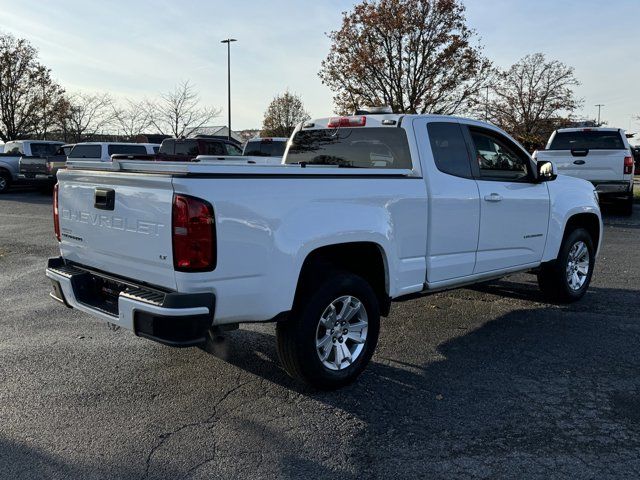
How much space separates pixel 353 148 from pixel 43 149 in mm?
19013

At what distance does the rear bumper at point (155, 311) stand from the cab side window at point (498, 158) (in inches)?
114

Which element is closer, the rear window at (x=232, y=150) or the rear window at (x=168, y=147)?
the rear window at (x=168, y=147)

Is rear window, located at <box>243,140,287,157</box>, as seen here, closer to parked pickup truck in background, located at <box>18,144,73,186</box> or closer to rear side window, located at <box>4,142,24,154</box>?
parked pickup truck in background, located at <box>18,144,73,186</box>

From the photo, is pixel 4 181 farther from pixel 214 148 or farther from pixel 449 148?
pixel 449 148

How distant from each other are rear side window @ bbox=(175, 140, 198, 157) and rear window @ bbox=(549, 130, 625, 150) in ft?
Result: 29.5

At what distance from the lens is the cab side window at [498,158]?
16.7ft

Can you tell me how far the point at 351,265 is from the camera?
4254 millimetres

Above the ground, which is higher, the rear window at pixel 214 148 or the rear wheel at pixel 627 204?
the rear window at pixel 214 148

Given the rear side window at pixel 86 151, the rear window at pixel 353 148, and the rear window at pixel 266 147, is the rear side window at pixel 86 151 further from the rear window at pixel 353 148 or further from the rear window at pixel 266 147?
the rear window at pixel 353 148

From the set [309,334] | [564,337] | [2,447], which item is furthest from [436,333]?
[2,447]

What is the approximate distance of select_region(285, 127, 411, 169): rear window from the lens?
15.2ft

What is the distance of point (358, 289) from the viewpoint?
155 inches

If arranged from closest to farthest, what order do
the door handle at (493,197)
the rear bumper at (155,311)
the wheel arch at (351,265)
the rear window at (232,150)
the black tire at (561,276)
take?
the rear bumper at (155,311) < the wheel arch at (351,265) < the door handle at (493,197) < the black tire at (561,276) < the rear window at (232,150)

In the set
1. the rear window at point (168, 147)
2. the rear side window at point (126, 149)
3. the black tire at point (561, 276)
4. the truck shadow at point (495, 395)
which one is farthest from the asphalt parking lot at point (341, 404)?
the rear side window at point (126, 149)
